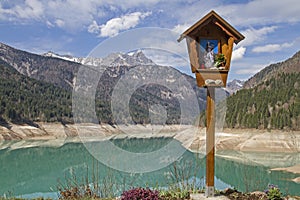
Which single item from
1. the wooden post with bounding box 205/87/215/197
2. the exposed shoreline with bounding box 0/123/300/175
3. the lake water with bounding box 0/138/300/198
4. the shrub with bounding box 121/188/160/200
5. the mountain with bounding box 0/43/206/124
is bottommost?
the lake water with bounding box 0/138/300/198

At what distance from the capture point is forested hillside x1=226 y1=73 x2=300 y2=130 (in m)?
59.9

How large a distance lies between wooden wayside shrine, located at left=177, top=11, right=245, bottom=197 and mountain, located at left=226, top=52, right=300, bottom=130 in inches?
2021

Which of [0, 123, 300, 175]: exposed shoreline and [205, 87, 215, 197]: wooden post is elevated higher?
[205, 87, 215, 197]: wooden post

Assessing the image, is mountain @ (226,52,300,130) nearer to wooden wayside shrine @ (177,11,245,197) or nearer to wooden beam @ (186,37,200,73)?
wooden wayside shrine @ (177,11,245,197)

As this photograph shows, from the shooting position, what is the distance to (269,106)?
68.7 m

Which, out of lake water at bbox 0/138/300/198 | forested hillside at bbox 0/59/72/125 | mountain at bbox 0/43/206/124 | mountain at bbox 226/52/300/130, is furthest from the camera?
forested hillside at bbox 0/59/72/125

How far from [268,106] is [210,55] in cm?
6527

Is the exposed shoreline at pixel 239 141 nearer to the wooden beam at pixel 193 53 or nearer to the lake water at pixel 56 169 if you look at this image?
the lake water at pixel 56 169

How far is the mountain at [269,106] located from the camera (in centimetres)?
5988

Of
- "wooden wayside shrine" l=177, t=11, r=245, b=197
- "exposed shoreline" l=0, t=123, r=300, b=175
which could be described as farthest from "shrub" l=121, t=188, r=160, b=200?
"exposed shoreline" l=0, t=123, r=300, b=175

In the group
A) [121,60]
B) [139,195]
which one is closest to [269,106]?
[121,60]

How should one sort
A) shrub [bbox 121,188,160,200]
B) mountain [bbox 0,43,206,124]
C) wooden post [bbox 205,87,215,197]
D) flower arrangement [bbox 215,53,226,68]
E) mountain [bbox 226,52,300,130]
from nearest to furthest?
shrub [bbox 121,188,160,200] < wooden post [bbox 205,87,215,197] < flower arrangement [bbox 215,53,226,68] < mountain [bbox 0,43,206,124] < mountain [bbox 226,52,300,130]

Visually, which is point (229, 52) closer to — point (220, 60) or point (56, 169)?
point (220, 60)

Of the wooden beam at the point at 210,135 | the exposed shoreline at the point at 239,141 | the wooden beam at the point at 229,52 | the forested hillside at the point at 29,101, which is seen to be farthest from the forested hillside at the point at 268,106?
the wooden beam at the point at 210,135
